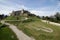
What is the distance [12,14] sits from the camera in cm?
11069

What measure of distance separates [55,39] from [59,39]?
0.73 m

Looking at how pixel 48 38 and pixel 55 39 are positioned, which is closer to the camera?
pixel 55 39

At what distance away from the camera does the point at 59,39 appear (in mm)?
23797

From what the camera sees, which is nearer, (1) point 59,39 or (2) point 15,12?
(1) point 59,39

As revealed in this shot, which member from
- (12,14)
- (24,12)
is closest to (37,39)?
(24,12)

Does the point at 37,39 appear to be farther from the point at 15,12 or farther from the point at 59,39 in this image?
the point at 15,12

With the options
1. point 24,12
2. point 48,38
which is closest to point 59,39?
point 48,38

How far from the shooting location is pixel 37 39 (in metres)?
26.3

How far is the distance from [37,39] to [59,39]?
4.40 metres

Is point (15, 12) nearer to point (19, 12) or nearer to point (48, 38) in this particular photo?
point (19, 12)

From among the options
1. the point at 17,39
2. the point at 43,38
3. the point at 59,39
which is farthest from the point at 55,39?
the point at 17,39

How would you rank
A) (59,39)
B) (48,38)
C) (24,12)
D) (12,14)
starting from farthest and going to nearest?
(12,14) < (24,12) < (48,38) < (59,39)

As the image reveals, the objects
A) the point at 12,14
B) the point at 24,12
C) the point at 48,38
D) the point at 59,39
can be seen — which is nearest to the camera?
the point at 59,39

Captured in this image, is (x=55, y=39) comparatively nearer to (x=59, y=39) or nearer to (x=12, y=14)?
(x=59, y=39)
